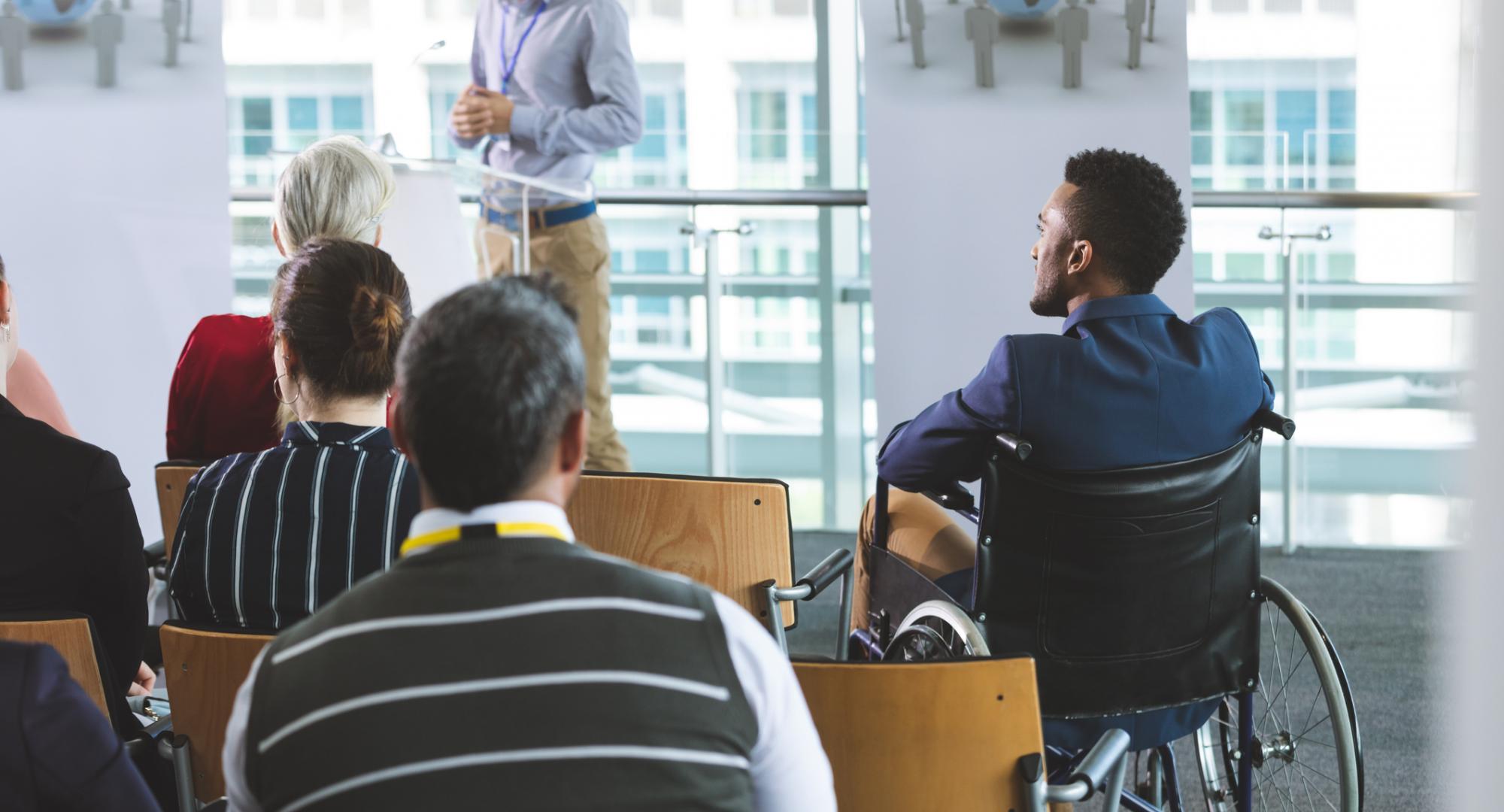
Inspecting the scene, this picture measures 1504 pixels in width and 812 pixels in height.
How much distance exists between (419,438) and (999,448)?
1065 millimetres

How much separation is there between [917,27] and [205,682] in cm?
276

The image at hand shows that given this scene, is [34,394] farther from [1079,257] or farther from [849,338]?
[849,338]

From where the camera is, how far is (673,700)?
2.88 ft

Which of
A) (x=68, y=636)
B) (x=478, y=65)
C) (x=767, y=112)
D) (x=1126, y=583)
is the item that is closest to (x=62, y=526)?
(x=68, y=636)

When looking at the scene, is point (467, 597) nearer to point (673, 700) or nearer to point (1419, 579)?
point (673, 700)

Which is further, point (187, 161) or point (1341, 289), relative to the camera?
point (1341, 289)

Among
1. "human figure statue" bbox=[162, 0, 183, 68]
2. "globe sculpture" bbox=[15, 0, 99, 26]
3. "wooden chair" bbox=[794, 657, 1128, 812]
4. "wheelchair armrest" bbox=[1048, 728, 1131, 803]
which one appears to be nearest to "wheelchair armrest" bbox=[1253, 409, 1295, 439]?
"wheelchair armrest" bbox=[1048, 728, 1131, 803]

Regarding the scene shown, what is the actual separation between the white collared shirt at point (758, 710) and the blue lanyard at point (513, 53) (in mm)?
3532

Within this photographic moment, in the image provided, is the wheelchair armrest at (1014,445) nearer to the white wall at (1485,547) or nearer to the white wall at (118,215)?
the white wall at (1485,547)

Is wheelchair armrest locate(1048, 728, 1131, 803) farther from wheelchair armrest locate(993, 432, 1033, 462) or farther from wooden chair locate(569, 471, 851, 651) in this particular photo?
wooden chair locate(569, 471, 851, 651)

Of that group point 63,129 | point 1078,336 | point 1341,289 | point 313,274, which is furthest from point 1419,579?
point 63,129

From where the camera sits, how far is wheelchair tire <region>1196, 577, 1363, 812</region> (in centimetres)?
191

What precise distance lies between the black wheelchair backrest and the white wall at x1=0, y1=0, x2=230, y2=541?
123 inches

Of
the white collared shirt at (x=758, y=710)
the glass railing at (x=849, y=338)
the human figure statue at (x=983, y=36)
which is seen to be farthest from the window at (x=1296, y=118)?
the white collared shirt at (x=758, y=710)
